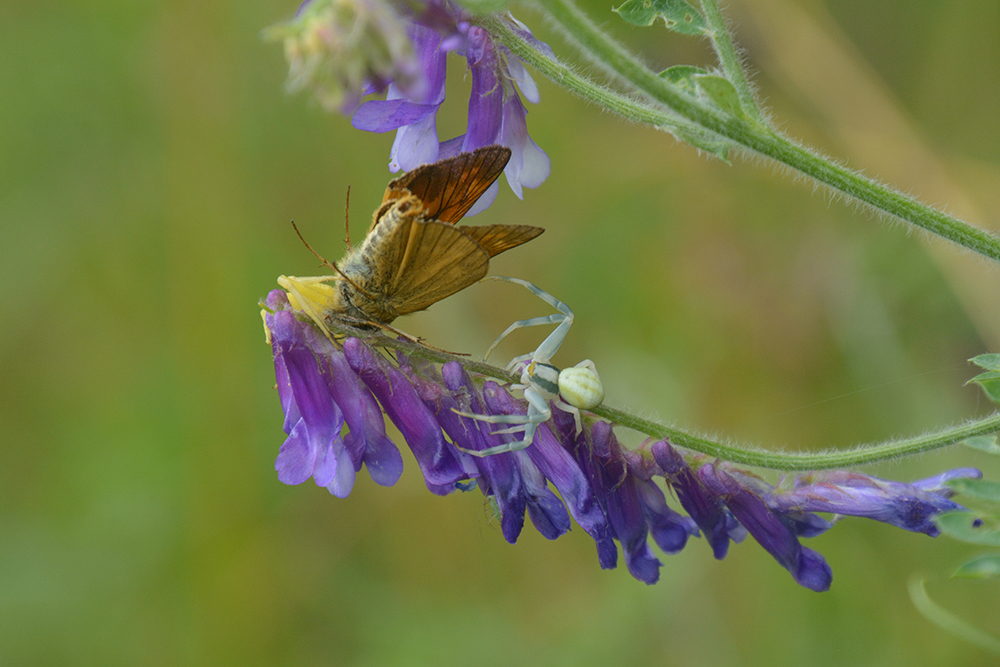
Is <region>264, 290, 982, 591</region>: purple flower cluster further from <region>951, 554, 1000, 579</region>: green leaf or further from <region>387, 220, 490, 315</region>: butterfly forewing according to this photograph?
<region>951, 554, 1000, 579</region>: green leaf

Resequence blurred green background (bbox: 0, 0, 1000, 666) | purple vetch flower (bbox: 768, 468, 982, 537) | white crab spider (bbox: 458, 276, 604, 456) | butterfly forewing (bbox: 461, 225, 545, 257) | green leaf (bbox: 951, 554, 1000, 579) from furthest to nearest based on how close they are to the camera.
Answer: blurred green background (bbox: 0, 0, 1000, 666), purple vetch flower (bbox: 768, 468, 982, 537), white crab spider (bbox: 458, 276, 604, 456), butterfly forewing (bbox: 461, 225, 545, 257), green leaf (bbox: 951, 554, 1000, 579)

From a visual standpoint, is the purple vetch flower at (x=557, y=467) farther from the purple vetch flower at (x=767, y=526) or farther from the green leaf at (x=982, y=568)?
the green leaf at (x=982, y=568)

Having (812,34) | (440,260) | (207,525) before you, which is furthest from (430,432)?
(812,34)

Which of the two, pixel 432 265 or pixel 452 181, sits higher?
pixel 452 181

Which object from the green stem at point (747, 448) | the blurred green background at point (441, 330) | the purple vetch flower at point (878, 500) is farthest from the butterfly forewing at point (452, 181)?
the blurred green background at point (441, 330)

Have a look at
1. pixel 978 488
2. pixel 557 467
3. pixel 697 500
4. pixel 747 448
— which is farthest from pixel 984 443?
pixel 557 467

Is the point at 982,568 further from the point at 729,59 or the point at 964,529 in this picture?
the point at 729,59

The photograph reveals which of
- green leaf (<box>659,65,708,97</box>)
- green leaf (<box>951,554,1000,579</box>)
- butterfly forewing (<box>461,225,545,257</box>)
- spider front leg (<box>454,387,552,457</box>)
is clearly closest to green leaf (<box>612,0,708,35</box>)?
green leaf (<box>659,65,708,97</box>)
